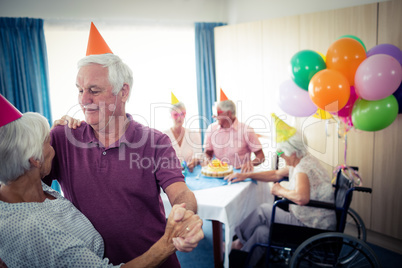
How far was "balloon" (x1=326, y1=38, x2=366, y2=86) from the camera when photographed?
6.64 ft

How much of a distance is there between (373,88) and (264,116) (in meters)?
1.70

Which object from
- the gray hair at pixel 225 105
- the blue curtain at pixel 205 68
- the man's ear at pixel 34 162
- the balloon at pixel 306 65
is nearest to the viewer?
the man's ear at pixel 34 162

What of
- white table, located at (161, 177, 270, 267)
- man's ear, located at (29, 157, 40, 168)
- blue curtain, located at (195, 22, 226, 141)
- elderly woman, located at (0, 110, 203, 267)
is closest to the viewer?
elderly woman, located at (0, 110, 203, 267)

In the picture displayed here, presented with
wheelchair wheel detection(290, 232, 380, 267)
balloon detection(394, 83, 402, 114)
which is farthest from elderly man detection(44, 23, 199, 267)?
balloon detection(394, 83, 402, 114)

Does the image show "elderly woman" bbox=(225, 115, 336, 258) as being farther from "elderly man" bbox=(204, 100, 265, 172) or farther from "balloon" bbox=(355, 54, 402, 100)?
"elderly man" bbox=(204, 100, 265, 172)

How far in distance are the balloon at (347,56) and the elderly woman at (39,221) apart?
1823mm

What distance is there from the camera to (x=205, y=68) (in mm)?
4137

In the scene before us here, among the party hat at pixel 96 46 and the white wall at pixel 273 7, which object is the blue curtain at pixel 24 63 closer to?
the party hat at pixel 96 46

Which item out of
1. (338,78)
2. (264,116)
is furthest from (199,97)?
(338,78)

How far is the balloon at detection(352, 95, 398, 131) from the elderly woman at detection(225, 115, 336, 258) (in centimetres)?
51

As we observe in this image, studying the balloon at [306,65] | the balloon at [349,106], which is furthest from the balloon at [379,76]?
the balloon at [306,65]

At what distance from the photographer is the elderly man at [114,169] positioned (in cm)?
108

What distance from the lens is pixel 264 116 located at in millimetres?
3557

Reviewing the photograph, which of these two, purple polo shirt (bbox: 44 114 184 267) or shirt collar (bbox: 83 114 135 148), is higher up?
shirt collar (bbox: 83 114 135 148)
